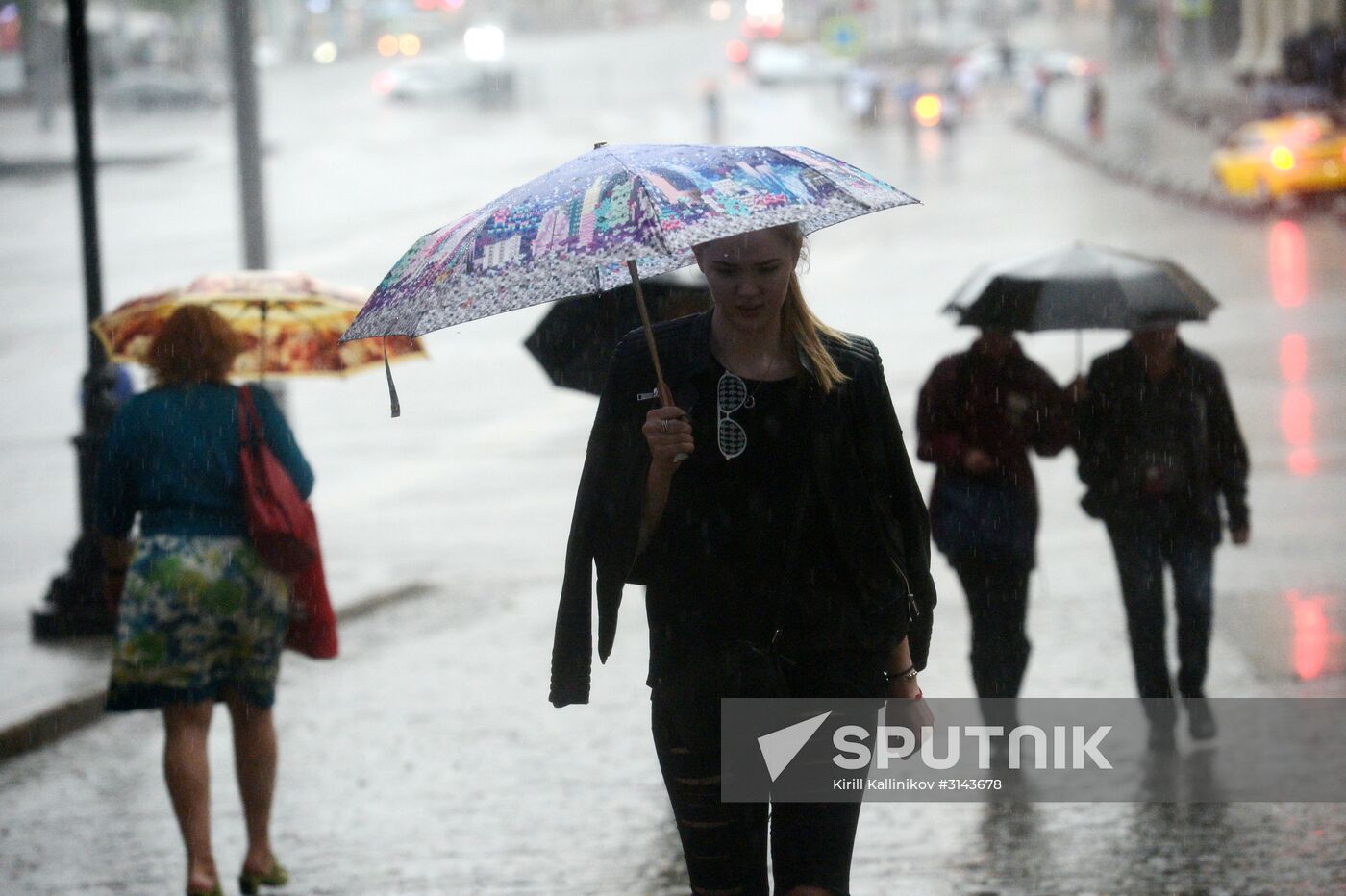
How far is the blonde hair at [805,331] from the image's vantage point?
3486 millimetres

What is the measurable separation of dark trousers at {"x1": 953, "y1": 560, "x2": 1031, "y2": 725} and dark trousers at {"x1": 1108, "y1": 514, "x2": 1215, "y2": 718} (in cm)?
44

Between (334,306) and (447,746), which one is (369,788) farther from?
(334,306)

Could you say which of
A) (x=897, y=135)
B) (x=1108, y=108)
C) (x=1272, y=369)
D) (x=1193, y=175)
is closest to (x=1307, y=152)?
(x=1193, y=175)

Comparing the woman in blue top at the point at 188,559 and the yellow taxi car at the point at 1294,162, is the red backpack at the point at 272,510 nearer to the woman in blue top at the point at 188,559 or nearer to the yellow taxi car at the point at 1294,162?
the woman in blue top at the point at 188,559

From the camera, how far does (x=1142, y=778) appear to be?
Answer: 6293 millimetres

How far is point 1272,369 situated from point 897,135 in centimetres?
3706

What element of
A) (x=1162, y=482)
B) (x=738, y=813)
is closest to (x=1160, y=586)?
(x=1162, y=482)

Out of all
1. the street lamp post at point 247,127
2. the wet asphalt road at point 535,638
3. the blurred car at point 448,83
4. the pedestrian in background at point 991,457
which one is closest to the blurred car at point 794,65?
the blurred car at point 448,83

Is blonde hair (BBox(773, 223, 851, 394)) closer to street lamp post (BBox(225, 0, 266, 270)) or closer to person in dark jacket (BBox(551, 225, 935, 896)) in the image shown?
person in dark jacket (BBox(551, 225, 935, 896))

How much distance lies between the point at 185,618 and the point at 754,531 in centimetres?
240

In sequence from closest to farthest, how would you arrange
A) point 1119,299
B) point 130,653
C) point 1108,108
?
point 130,653 < point 1119,299 < point 1108,108

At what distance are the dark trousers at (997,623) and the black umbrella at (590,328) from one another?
4.50 feet

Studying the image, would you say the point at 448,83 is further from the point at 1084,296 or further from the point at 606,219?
the point at 606,219

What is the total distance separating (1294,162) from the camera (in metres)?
31.5
